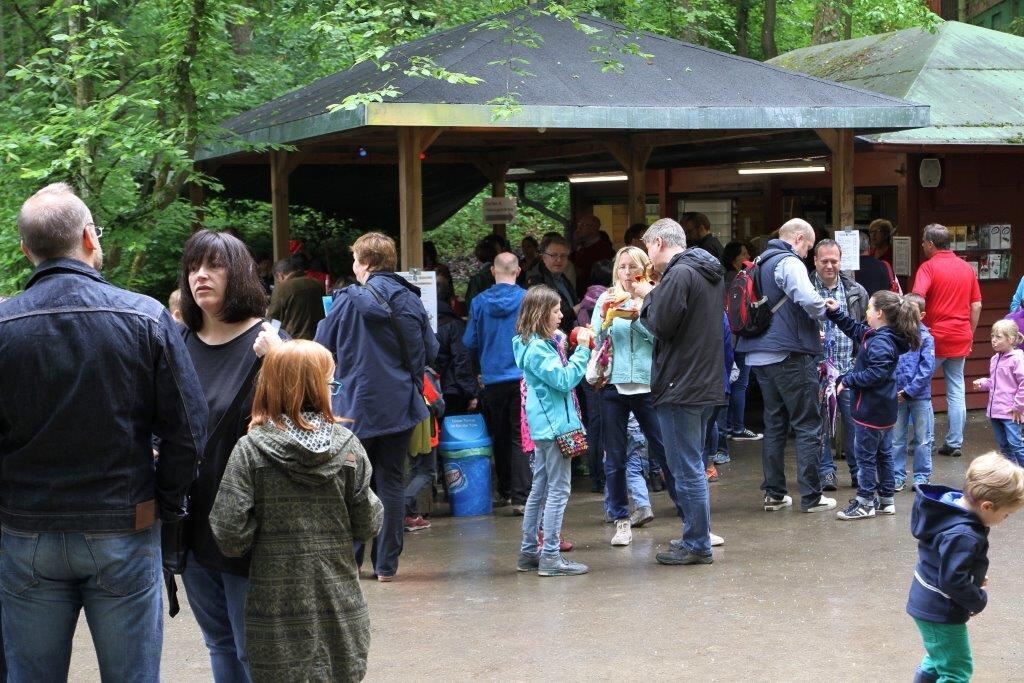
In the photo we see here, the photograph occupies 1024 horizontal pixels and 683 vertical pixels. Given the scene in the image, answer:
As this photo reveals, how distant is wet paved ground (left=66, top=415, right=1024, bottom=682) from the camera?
226 inches

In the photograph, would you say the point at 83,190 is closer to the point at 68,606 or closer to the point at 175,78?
the point at 175,78

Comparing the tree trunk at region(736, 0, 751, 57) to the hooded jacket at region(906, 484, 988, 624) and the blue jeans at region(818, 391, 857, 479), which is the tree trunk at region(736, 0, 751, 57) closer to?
the blue jeans at region(818, 391, 857, 479)

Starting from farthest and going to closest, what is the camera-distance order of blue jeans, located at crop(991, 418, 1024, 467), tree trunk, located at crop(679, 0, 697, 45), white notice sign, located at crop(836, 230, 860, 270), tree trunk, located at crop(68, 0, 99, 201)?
tree trunk, located at crop(679, 0, 697, 45) < white notice sign, located at crop(836, 230, 860, 270) < blue jeans, located at crop(991, 418, 1024, 467) < tree trunk, located at crop(68, 0, 99, 201)

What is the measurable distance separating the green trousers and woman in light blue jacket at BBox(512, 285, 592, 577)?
293cm

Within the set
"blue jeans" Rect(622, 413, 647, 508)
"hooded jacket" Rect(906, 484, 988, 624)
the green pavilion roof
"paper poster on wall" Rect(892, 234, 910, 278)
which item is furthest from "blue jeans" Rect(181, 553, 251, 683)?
"paper poster on wall" Rect(892, 234, 910, 278)

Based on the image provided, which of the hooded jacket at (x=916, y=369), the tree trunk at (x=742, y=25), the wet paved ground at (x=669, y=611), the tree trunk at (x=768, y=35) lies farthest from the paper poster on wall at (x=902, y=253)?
the tree trunk at (x=742, y=25)

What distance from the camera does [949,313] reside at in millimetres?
10930

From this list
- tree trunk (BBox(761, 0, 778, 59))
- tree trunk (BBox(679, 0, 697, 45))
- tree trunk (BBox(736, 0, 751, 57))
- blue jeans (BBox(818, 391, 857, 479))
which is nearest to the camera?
blue jeans (BBox(818, 391, 857, 479))

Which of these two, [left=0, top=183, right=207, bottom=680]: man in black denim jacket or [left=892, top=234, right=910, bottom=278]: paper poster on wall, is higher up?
[left=892, top=234, right=910, bottom=278]: paper poster on wall

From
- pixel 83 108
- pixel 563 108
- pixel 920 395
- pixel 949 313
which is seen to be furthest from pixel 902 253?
pixel 83 108

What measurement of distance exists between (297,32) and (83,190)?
8.77 metres

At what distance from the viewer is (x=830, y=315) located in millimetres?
8586

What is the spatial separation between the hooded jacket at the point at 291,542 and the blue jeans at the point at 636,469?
176 inches

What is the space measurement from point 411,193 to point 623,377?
2.40m
